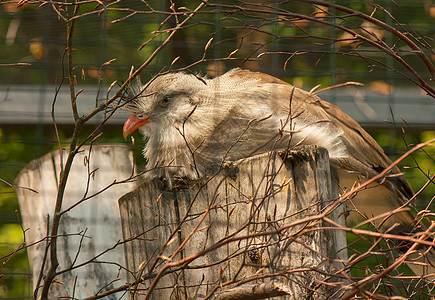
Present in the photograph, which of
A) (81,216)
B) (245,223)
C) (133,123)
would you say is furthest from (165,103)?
(245,223)

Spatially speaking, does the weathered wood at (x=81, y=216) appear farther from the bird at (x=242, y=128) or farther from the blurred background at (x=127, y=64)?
the blurred background at (x=127, y=64)

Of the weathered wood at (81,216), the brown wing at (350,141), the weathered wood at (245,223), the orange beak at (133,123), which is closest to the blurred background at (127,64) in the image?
the weathered wood at (81,216)

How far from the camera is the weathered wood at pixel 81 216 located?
102 inches

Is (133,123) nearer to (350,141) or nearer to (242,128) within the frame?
(242,128)

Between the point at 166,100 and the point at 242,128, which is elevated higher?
the point at 166,100

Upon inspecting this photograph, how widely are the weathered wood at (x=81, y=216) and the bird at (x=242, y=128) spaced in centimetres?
31

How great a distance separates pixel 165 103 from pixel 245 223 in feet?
3.53

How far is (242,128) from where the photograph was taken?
2287 millimetres

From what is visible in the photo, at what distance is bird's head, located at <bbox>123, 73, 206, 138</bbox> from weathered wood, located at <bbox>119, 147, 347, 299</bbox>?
57 centimetres

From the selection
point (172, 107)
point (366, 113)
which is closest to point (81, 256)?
point (172, 107)

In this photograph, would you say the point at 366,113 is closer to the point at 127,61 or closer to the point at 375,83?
the point at 375,83

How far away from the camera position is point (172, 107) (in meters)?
2.60

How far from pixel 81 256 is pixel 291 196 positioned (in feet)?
4.35

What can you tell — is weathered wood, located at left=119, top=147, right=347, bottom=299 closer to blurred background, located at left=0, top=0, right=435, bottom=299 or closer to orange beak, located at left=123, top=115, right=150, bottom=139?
orange beak, located at left=123, top=115, right=150, bottom=139
